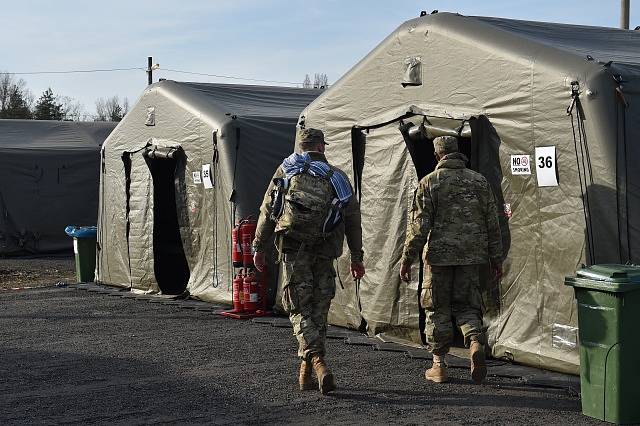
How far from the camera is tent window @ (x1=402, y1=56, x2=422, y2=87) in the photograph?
914 cm

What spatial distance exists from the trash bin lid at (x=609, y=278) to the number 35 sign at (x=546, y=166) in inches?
61.7

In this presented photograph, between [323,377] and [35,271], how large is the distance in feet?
44.2

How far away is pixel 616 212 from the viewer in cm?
721

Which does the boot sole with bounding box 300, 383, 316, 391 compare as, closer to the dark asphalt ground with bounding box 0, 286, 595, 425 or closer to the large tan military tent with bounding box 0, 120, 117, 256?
the dark asphalt ground with bounding box 0, 286, 595, 425

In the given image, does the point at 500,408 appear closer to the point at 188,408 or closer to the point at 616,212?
the point at 616,212

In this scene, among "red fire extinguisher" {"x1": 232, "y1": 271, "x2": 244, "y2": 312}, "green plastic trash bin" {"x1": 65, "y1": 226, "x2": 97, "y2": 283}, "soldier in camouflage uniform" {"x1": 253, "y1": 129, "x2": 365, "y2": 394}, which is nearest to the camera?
"soldier in camouflage uniform" {"x1": 253, "y1": 129, "x2": 365, "y2": 394}

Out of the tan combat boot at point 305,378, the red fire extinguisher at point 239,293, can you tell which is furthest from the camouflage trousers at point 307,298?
the red fire extinguisher at point 239,293

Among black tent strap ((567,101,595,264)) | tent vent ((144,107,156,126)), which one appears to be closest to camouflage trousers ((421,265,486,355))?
black tent strap ((567,101,595,264))

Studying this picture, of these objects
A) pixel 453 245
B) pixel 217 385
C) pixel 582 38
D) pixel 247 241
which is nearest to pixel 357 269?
pixel 453 245

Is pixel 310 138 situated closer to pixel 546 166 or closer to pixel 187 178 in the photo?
pixel 546 166

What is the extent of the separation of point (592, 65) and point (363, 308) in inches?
147

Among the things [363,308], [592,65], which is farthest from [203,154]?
[592,65]

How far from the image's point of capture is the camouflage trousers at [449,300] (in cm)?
746

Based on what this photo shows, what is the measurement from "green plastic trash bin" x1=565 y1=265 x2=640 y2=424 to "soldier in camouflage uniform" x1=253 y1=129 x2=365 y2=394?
185 cm
